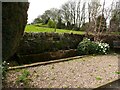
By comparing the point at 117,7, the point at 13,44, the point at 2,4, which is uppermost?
the point at 117,7

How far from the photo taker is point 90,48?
13445 mm

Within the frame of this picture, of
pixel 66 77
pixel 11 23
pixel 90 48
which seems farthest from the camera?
pixel 90 48

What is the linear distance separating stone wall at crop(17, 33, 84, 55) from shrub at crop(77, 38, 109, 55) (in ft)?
2.03

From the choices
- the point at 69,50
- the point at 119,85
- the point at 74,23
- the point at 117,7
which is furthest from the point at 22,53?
the point at 74,23

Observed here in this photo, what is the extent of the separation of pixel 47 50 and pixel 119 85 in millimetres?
5709

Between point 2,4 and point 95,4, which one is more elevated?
point 95,4

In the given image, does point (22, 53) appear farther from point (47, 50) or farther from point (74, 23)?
point (74, 23)

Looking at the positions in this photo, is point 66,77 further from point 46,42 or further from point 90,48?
point 90,48

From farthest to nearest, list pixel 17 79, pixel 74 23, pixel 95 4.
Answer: pixel 74 23
pixel 95 4
pixel 17 79

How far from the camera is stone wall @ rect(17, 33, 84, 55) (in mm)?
10433

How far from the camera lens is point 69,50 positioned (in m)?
12.7

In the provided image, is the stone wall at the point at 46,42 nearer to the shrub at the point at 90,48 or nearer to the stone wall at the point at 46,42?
the stone wall at the point at 46,42

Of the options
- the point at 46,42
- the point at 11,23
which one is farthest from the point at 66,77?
the point at 46,42

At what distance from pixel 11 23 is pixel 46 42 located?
20.3 feet
